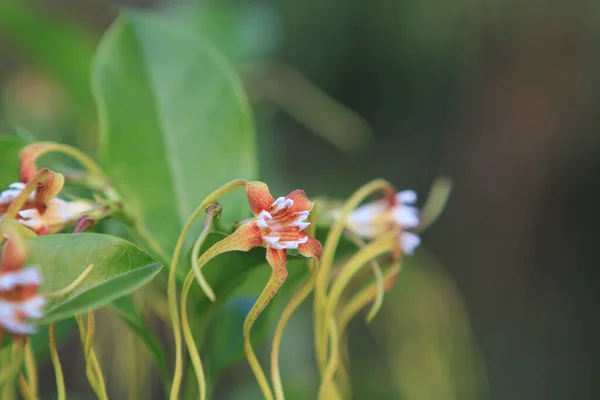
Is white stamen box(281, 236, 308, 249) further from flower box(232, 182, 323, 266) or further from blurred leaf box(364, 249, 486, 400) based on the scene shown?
blurred leaf box(364, 249, 486, 400)

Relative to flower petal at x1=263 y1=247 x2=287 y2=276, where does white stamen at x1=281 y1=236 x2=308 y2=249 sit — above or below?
above

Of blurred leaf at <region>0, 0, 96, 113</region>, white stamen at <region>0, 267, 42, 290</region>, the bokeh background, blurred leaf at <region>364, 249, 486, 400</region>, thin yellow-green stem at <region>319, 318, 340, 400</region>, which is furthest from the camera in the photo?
the bokeh background

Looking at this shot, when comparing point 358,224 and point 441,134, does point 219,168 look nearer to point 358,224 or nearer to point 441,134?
point 358,224

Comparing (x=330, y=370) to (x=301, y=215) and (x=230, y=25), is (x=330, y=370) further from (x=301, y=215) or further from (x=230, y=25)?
(x=230, y=25)

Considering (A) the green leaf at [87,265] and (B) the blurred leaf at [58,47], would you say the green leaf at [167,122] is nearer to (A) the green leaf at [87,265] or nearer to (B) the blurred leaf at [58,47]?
(A) the green leaf at [87,265]

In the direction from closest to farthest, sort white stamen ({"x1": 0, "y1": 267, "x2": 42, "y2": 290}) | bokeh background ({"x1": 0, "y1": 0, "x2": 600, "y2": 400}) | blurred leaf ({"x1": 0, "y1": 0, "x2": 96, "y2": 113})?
white stamen ({"x1": 0, "y1": 267, "x2": 42, "y2": 290}) < blurred leaf ({"x1": 0, "y1": 0, "x2": 96, "y2": 113}) < bokeh background ({"x1": 0, "y1": 0, "x2": 600, "y2": 400})

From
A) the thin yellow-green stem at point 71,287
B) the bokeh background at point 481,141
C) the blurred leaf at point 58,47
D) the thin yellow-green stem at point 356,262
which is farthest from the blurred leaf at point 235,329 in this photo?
the bokeh background at point 481,141

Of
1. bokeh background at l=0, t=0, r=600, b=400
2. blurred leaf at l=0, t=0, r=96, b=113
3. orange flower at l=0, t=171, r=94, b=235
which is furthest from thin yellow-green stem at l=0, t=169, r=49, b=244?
bokeh background at l=0, t=0, r=600, b=400
